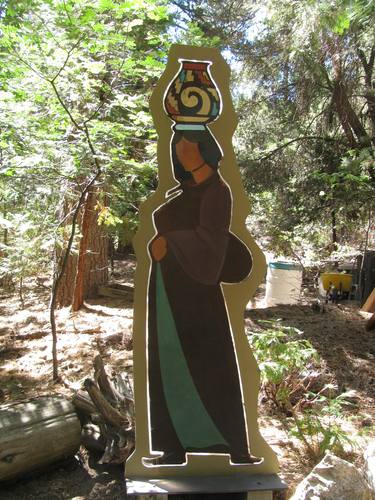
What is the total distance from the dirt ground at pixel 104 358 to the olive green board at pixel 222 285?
424mm

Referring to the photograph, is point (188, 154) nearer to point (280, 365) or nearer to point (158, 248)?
point (158, 248)

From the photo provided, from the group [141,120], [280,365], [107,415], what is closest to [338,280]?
[141,120]

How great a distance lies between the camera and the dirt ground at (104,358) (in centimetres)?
306

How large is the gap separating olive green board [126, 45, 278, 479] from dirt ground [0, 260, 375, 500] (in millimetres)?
424

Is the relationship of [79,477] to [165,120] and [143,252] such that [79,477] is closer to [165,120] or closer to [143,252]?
[143,252]

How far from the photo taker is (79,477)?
123 inches

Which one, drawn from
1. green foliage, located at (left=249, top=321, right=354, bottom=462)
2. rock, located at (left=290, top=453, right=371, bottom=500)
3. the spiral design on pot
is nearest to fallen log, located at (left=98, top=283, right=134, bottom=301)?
green foliage, located at (left=249, top=321, right=354, bottom=462)

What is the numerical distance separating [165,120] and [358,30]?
4.59m

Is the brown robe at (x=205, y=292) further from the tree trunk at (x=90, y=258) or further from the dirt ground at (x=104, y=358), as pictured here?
the tree trunk at (x=90, y=258)

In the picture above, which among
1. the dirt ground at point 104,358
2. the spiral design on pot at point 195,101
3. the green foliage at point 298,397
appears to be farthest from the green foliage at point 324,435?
the spiral design on pot at point 195,101

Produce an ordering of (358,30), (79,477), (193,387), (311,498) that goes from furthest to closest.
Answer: (358,30)
(79,477)
(193,387)
(311,498)

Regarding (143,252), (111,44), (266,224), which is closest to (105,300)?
(266,224)

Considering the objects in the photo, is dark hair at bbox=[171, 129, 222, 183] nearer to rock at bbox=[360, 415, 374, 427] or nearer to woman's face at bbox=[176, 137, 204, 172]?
woman's face at bbox=[176, 137, 204, 172]

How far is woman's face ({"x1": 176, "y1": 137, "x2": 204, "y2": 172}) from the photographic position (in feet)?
9.46
